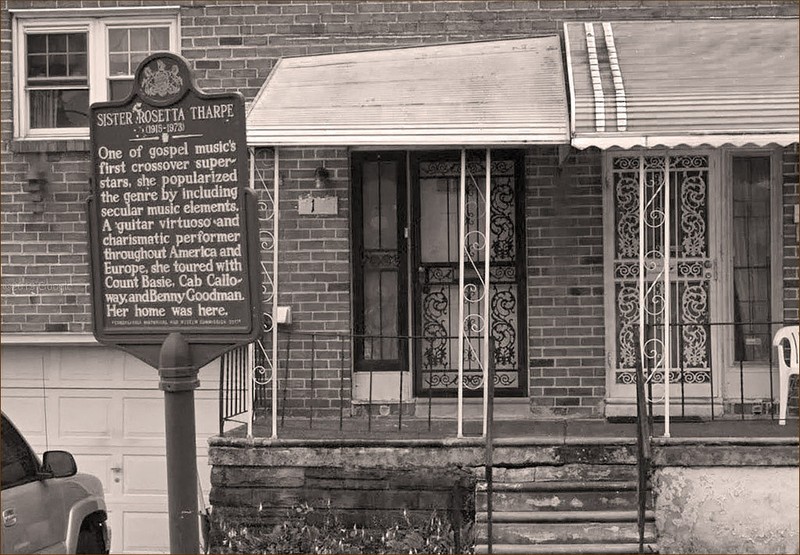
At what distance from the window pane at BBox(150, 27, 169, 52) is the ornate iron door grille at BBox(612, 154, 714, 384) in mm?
3889

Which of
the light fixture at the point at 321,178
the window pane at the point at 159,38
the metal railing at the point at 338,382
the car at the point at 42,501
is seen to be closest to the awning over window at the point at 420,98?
the light fixture at the point at 321,178

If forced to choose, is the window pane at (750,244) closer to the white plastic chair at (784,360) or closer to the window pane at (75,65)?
the white plastic chair at (784,360)

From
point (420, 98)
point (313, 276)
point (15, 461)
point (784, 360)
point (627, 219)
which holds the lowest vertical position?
point (15, 461)

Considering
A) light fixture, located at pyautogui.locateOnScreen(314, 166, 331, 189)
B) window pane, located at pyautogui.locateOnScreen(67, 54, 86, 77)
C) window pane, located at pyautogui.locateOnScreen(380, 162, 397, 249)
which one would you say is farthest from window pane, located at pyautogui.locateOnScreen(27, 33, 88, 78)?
window pane, located at pyautogui.locateOnScreen(380, 162, 397, 249)

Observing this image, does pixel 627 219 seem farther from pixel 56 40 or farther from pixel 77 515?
pixel 56 40

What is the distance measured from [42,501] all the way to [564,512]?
10.7 feet

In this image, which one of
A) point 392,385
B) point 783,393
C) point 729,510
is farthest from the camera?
point 392,385

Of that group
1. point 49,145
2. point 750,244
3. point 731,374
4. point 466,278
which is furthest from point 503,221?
point 49,145

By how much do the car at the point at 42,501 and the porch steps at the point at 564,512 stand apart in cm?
242

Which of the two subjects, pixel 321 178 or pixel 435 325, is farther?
pixel 435 325

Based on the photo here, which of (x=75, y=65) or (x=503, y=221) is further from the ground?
(x=75, y=65)

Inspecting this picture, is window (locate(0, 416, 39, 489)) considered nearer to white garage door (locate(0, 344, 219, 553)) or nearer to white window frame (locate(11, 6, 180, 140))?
white garage door (locate(0, 344, 219, 553))

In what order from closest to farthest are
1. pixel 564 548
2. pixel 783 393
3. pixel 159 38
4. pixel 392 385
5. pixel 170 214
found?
pixel 170 214 → pixel 564 548 → pixel 783 393 → pixel 392 385 → pixel 159 38

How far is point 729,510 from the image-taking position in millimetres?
7590
